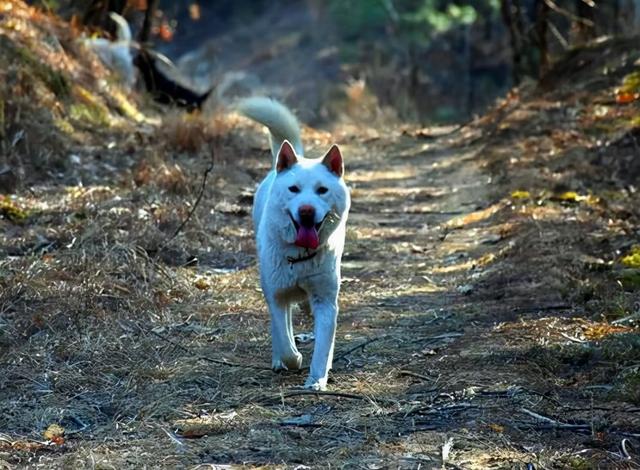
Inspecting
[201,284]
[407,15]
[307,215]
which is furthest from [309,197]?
[407,15]

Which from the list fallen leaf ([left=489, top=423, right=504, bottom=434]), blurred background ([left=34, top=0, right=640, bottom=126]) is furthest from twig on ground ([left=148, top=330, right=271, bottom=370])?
blurred background ([left=34, top=0, right=640, bottom=126])

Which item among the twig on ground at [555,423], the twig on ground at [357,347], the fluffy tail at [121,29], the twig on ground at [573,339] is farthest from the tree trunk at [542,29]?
the twig on ground at [555,423]

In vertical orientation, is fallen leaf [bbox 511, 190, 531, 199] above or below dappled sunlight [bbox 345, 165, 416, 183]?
above

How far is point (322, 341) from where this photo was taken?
509 cm

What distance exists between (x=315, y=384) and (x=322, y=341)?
258mm

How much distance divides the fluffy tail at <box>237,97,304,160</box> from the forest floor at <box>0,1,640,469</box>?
115 cm

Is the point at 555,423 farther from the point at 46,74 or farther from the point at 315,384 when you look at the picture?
the point at 46,74

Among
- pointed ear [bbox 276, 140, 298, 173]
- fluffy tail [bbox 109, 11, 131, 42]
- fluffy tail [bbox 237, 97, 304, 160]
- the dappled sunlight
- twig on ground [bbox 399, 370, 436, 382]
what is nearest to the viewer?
twig on ground [bbox 399, 370, 436, 382]

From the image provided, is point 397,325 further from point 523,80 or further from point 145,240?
point 523,80

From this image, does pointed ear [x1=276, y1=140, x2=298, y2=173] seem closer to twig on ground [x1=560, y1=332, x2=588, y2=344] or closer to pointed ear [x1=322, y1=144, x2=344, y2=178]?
pointed ear [x1=322, y1=144, x2=344, y2=178]

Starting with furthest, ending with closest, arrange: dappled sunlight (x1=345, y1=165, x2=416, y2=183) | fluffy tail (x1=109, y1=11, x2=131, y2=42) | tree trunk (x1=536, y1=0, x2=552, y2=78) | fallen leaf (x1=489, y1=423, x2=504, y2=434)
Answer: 1. tree trunk (x1=536, y1=0, x2=552, y2=78)
2. fluffy tail (x1=109, y1=11, x2=131, y2=42)
3. dappled sunlight (x1=345, y1=165, x2=416, y2=183)
4. fallen leaf (x1=489, y1=423, x2=504, y2=434)

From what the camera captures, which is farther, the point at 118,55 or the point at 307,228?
the point at 118,55

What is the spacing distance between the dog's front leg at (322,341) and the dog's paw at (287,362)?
16cm

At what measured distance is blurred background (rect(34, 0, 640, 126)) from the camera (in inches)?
934
